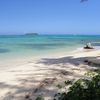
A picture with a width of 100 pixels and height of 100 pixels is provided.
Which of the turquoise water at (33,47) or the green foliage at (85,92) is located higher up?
the green foliage at (85,92)

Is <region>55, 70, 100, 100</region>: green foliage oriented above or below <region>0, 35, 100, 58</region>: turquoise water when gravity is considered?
above

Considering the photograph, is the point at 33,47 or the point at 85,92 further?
the point at 33,47

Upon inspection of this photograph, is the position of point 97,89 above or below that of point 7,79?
above

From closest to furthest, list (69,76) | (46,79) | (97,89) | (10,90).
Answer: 1. (97,89)
2. (10,90)
3. (46,79)
4. (69,76)

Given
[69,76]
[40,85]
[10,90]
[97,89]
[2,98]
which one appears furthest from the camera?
[69,76]

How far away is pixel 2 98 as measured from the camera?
5.23m

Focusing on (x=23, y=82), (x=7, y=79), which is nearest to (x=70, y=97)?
(x=23, y=82)

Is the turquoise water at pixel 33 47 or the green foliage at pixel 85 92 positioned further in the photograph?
the turquoise water at pixel 33 47

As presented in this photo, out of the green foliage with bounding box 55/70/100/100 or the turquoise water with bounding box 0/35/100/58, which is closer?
the green foliage with bounding box 55/70/100/100

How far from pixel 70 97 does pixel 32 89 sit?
174 cm

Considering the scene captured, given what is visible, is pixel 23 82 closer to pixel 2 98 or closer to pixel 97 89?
pixel 2 98

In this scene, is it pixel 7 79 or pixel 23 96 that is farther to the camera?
pixel 7 79

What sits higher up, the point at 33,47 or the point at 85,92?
the point at 85,92

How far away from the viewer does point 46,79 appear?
6.95m
